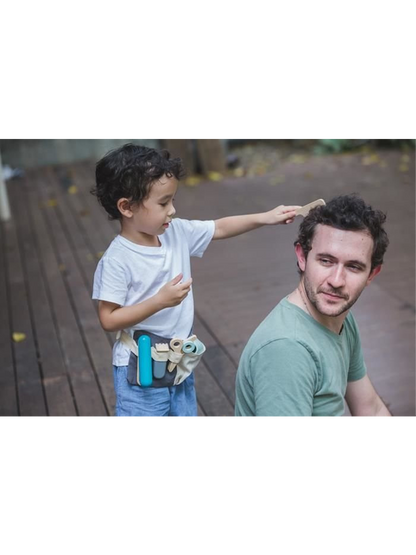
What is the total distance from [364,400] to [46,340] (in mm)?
2352

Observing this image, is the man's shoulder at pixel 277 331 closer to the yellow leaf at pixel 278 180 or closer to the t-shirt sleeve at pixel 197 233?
the t-shirt sleeve at pixel 197 233

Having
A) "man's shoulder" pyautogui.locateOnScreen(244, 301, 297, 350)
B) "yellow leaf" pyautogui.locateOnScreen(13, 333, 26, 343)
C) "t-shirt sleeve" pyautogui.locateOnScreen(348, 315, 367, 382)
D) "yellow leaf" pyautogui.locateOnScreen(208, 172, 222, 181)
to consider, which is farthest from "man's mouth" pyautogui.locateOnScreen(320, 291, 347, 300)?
"yellow leaf" pyautogui.locateOnScreen(208, 172, 222, 181)

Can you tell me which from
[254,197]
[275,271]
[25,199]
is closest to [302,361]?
[275,271]

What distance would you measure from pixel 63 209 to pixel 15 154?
233 cm

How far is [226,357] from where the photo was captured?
394 cm

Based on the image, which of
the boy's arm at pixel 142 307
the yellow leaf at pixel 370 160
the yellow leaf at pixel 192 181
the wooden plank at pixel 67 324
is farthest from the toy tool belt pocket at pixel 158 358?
the yellow leaf at pixel 370 160

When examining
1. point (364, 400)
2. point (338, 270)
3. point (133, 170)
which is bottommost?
point (364, 400)

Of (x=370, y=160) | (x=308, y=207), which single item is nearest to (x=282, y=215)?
(x=308, y=207)

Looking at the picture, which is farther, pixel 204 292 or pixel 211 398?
pixel 204 292

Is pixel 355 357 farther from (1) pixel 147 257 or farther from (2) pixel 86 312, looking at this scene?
(2) pixel 86 312

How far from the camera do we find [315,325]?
Result: 204cm

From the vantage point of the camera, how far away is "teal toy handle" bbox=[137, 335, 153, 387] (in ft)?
7.62

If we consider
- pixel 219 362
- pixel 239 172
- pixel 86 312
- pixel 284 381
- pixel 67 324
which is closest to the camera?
pixel 284 381
